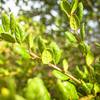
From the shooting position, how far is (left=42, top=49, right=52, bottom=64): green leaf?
0.93 meters

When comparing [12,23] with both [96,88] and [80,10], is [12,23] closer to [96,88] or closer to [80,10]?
[80,10]

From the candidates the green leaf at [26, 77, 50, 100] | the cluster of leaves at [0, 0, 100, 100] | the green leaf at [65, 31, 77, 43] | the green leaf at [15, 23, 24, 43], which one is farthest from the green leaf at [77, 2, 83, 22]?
the green leaf at [26, 77, 50, 100]

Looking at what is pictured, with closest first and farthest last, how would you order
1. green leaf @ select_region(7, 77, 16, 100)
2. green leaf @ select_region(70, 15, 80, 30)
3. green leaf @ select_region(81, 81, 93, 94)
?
1. green leaf @ select_region(7, 77, 16, 100)
2. green leaf @ select_region(81, 81, 93, 94)
3. green leaf @ select_region(70, 15, 80, 30)

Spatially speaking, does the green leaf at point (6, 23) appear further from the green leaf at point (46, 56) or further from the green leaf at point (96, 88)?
the green leaf at point (96, 88)

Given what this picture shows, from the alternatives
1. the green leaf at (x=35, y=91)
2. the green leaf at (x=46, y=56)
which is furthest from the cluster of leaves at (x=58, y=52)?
the green leaf at (x=35, y=91)

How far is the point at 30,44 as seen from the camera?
1.00 metres

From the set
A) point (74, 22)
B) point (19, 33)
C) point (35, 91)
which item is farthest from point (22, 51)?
point (35, 91)

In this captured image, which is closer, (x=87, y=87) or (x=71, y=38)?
(x=87, y=87)

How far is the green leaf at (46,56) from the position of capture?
93 centimetres

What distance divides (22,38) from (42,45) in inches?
2.9

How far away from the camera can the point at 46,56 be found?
0.94 metres

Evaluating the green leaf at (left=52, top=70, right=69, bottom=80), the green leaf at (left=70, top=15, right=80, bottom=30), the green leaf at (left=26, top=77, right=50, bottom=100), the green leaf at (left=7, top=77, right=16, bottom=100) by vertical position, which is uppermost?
the green leaf at (left=70, top=15, right=80, bottom=30)

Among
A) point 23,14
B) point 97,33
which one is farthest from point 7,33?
point 97,33

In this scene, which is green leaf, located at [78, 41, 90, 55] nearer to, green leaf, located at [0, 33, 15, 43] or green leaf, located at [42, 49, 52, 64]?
green leaf, located at [42, 49, 52, 64]
